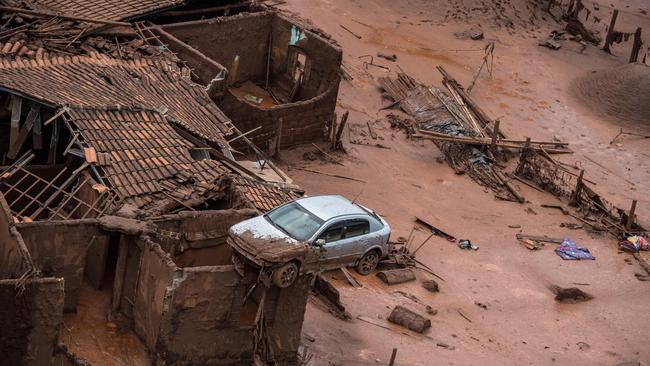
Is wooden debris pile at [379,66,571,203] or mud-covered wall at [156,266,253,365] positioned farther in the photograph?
wooden debris pile at [379,66,571,203]

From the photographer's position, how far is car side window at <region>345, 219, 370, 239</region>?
1005 inches

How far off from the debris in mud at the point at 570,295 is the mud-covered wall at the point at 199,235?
9310mm

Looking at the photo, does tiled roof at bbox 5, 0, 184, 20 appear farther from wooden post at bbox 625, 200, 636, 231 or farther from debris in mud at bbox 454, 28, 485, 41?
debris in mud at bbox 454, 28, 485, 41

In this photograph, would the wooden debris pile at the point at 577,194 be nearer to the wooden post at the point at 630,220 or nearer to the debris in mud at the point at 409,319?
the wooden post at the point at 630,220

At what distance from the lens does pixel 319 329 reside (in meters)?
23.5

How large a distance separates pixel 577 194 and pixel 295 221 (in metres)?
12.2

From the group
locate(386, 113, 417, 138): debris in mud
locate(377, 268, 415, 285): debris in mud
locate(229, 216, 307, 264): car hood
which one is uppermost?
locate(229, 216, 307, 264): car hood

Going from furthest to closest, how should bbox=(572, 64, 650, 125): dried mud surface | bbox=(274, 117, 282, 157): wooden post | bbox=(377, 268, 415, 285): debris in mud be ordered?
bbox=(572, 64, 650, 125): dried mud surface < bbox=(274, 117, 282, 157): wooden post < bbox=(377, 268, 415, 285): debris in mud

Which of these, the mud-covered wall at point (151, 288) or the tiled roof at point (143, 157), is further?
the tiled roof at point (143, 157)

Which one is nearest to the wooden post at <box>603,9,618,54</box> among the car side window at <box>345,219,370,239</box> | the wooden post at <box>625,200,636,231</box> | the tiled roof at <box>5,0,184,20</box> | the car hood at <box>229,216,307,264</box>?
the wooden post at <box>625,200,636,231</box>

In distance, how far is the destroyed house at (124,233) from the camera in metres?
19.6

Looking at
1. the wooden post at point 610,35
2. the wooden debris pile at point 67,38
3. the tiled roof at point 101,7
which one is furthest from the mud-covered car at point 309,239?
the wooden post at point 610,35

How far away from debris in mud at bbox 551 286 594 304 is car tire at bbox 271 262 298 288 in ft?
31.9

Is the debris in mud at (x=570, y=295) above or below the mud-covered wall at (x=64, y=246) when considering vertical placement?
below
